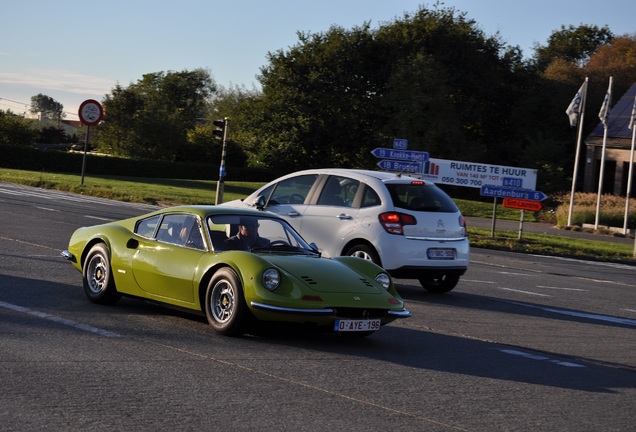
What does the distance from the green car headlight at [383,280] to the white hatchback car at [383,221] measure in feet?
10.9

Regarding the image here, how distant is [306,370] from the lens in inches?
317

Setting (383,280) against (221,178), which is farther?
(221,178)

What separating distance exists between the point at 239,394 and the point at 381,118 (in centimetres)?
5424

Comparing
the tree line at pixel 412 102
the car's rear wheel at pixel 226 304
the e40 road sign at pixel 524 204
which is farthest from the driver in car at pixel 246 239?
the tree line at pixel 412 102

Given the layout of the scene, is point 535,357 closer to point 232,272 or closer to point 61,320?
point 232,272

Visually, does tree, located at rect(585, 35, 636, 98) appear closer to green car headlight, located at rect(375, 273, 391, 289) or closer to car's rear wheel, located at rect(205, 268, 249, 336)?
green car headlight, located at rect(375, 273, 391, 289)

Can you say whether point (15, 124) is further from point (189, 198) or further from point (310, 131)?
point (189, 198)

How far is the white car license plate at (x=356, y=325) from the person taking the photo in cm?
916

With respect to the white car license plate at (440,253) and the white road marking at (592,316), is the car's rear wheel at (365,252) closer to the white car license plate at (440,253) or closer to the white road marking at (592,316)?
the white car license plate at (440,253)

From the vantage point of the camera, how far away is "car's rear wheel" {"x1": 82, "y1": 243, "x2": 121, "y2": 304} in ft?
35.6

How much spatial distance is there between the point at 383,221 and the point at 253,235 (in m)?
3.82

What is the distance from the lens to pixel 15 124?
209 ft

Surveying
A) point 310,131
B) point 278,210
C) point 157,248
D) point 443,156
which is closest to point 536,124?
point 443,156

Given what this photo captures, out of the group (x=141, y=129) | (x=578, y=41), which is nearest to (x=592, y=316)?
(x=141, y=129)
